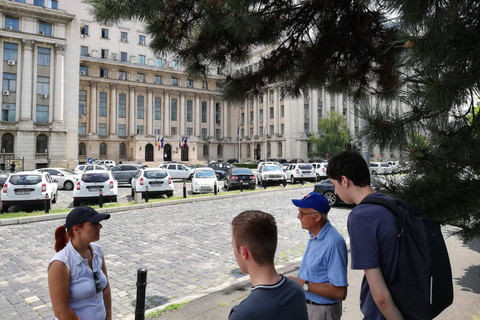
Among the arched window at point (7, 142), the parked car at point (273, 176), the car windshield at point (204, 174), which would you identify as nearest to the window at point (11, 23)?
the arched window at point (7, 142)

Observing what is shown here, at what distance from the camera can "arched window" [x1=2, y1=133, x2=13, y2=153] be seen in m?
41.6

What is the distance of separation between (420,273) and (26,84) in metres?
49.9

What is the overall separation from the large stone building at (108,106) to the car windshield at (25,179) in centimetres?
2629

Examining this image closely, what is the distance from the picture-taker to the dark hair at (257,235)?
5.72 feet

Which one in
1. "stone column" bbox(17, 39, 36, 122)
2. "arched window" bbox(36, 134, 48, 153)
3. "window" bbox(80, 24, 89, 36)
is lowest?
"arched window" bbox(36, 134, 48, 153)

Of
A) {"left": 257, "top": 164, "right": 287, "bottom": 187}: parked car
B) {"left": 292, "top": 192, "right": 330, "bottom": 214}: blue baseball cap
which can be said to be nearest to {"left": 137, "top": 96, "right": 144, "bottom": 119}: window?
{"left": 257, "top": 164, "right": 287, "bottom": 187}: parked car

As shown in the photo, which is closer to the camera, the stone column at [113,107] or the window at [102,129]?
the window at [102,129]

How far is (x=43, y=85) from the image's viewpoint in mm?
42719

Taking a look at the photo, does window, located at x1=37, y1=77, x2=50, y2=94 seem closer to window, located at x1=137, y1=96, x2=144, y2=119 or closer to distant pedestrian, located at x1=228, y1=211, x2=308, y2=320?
window, located at x1=137, y1=96, x2=144, y2=119

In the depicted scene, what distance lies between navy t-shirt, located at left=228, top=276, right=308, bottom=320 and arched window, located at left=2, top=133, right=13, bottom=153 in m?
49.8

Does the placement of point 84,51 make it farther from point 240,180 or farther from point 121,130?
point 240,180

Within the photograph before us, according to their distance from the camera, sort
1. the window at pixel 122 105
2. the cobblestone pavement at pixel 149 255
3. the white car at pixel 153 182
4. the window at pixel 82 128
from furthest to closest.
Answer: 1. the window at pixel 122 105
2. the window at pixel 82 128
3. the white car at pixel 153 182
4. the cobblestone pavement at pixel 149 255

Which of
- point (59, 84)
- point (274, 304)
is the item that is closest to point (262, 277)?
point (274, 304)

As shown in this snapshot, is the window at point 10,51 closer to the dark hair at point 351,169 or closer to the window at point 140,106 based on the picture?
the window at point 140,106
